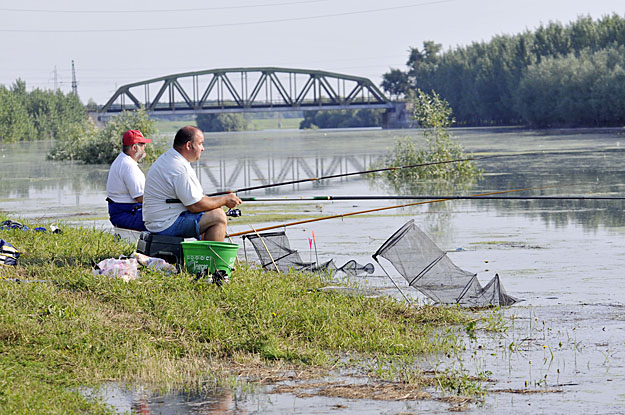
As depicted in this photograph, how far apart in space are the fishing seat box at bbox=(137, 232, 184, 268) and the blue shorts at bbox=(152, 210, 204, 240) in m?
0.06

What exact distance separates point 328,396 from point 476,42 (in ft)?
384

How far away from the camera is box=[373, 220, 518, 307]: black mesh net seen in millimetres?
7984

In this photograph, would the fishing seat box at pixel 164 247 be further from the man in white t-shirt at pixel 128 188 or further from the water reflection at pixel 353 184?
the water reflection at pixel 353 184

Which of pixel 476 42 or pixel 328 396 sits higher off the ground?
pixel 476 42

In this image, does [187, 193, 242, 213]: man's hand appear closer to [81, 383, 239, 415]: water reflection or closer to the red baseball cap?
A: the red baseball cap

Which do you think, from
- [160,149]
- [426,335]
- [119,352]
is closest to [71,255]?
[119,352]

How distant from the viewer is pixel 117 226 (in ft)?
32.7

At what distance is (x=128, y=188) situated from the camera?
32.0 ft

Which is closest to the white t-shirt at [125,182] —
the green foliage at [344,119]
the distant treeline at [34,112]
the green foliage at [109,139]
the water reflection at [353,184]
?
the water reflection at [353,184]

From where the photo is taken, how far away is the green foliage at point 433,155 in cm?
2373

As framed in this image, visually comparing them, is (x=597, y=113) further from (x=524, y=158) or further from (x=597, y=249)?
(x=597, y=249)

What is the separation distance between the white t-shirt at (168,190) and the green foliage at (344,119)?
543ft

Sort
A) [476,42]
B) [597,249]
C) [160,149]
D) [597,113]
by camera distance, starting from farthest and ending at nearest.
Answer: [476,42] < [597,113] < [160,149] < [597,249]

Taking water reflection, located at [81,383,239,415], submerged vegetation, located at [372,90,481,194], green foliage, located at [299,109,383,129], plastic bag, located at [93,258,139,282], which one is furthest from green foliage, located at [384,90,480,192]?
green foliage, located at [299,109,383,129]
